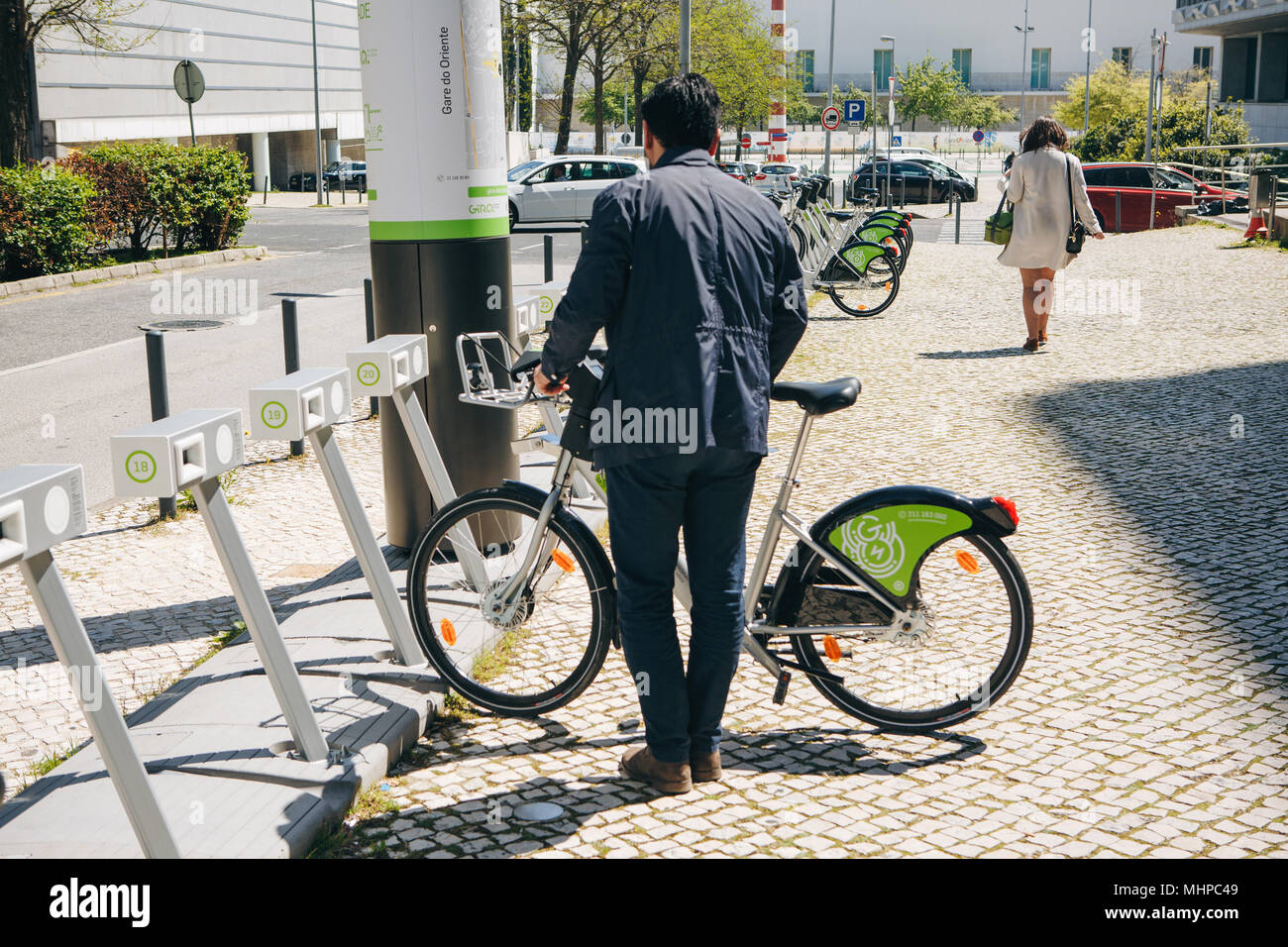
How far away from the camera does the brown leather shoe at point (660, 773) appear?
12.6 ft

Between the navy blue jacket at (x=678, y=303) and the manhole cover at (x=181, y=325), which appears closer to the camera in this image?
the navy blue jacket at (x=678, y=303)

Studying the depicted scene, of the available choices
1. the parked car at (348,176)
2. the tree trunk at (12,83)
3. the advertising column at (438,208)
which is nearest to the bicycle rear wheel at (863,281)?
the advertising column at (438,208)

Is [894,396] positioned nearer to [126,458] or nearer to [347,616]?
[347,616]

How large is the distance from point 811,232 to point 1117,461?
791 cm

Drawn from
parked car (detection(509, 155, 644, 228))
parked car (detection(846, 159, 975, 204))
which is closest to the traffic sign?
parked car (detection(509, 155, 644, 228))

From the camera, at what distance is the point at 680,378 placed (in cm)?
358

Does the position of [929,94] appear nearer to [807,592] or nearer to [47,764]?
[807,592]

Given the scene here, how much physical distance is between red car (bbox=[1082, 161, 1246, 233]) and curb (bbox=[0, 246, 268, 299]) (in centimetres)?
1746

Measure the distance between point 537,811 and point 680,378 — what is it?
4.11ft

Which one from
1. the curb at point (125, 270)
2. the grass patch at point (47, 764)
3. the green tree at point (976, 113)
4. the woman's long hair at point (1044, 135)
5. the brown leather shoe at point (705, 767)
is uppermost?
the green tree at point (976, 113)

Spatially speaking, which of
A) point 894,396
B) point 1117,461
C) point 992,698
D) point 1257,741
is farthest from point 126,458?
point 894,396

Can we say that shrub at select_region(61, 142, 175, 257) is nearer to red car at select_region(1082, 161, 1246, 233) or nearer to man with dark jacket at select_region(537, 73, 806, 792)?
red car at select_region(1082, 161, 1246, 233)

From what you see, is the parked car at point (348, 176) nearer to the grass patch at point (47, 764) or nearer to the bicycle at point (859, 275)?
the bicycle at point (859, 275)

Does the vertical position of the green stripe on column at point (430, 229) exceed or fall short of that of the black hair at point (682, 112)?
it falls short
